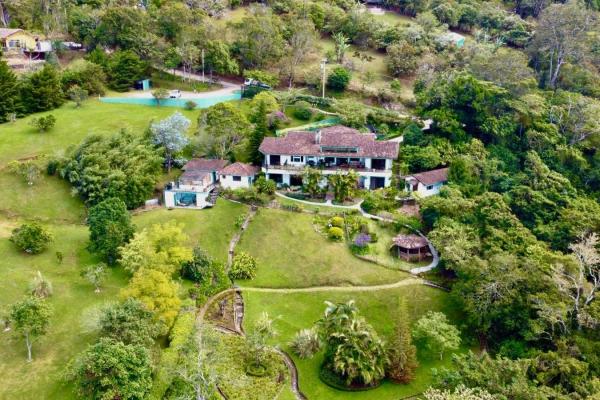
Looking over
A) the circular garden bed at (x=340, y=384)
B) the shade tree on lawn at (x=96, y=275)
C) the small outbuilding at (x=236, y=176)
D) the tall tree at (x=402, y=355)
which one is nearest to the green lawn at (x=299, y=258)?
the small outbuilding at (x=236, y=176)

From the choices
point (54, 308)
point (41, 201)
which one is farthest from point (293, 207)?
point (41, 201)

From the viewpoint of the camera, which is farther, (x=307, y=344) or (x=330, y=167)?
(x=330, y=167)

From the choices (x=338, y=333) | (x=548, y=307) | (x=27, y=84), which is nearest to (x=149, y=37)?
(x=27, y=84)

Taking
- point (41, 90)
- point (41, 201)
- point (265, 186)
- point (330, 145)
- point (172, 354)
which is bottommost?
point (172, 354)

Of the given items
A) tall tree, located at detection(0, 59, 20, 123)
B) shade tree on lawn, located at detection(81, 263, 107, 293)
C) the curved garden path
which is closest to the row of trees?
the curved garden path

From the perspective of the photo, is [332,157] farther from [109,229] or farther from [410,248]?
[109,229]

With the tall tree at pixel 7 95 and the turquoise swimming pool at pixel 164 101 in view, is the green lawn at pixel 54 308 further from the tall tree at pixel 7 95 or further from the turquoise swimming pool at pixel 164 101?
the turquoise swimming pool at pixel 164 101

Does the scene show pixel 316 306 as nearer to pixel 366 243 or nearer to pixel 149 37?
pixel 366 243

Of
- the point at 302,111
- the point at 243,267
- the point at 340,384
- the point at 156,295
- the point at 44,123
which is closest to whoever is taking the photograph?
the point at 340,384
